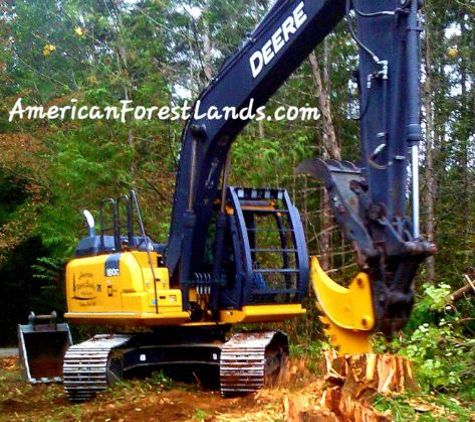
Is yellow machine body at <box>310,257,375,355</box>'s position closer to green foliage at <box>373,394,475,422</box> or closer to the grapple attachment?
green foliage at <box>373,394,475,422</box>

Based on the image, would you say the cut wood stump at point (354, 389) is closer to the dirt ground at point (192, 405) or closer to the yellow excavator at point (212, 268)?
the dirt ground at point (192, 405)

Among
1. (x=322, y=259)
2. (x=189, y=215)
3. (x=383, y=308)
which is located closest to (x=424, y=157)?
(x=322, y=259)

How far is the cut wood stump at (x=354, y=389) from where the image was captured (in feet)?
17.0

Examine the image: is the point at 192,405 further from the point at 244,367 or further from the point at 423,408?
the point at 423,408

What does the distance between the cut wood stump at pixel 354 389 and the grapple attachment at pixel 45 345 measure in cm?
517

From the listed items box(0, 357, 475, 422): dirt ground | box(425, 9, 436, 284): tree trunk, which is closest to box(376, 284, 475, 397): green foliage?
box(0, 357, 475, 422): dirt ground

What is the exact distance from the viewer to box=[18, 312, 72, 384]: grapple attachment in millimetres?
10289

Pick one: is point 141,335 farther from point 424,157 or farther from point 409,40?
point 424,157

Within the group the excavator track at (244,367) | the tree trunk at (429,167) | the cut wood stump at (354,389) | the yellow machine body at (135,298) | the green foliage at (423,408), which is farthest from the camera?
the tree trunk at (429,167)

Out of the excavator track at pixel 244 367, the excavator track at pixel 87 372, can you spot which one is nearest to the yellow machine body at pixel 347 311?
the excavator track at pixel 244 367

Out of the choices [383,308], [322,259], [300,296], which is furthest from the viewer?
[322,259]

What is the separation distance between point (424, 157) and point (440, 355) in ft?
19.3

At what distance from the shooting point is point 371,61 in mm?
5363

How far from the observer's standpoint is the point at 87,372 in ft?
25.8
